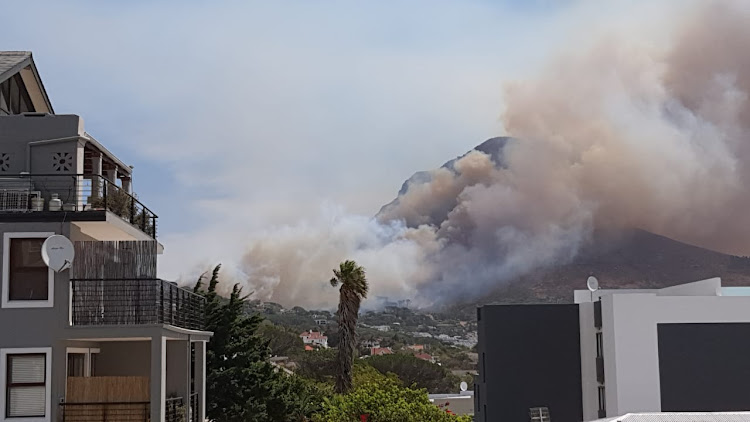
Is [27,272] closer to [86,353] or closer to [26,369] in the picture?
[26,369]

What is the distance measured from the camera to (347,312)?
151ft

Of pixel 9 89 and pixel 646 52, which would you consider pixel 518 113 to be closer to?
pixel 646 52

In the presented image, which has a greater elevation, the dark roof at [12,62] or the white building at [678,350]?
the dark roof at [12,62]

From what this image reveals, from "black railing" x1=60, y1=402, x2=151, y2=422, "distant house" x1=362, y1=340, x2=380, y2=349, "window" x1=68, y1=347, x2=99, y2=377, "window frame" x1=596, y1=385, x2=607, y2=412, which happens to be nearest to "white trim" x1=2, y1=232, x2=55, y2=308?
"window" x1=68, y1=347, x2=99, y2=377

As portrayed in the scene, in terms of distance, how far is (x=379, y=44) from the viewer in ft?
376

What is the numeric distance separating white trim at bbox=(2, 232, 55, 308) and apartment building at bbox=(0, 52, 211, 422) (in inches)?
0.7

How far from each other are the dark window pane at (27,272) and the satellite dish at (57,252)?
0.85 metres

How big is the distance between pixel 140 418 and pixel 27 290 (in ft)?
10.4

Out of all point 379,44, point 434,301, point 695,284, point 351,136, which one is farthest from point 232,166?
point 695,284

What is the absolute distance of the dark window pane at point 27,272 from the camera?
58.7 feet

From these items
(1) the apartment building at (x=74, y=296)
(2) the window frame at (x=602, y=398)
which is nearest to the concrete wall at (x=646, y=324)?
(2) the window frame at (x=602, y=398)

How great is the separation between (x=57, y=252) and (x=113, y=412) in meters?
3.31

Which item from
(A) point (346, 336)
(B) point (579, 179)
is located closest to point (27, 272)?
(A) point (346, 336)

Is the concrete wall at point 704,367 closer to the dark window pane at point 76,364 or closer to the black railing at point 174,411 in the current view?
the black railing at point 174,411
